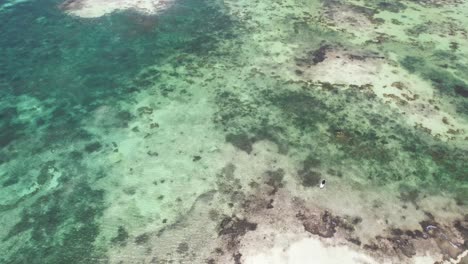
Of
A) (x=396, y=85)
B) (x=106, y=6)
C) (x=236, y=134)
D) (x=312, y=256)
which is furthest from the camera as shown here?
(x=106, y=6)

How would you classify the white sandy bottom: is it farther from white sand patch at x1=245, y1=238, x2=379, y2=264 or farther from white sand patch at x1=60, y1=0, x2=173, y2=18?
white sand patch at x1=60, y1=0, x2=173, y2=18

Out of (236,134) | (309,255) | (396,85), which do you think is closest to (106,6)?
(236,134)

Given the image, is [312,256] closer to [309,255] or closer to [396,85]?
[309,255]

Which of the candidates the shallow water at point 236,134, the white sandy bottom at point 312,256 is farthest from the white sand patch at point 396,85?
the white sandy bottom at point 312,256

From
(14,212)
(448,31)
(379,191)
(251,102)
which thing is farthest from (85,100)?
(448,31)

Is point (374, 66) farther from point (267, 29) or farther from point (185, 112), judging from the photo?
point (185, 112)

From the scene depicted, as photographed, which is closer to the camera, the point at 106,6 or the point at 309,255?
the point at 309,255

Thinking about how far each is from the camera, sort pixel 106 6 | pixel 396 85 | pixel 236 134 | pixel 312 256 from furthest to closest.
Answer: pixel 106 6
pixel 396 85
pixel 236 134
pixel 312 256

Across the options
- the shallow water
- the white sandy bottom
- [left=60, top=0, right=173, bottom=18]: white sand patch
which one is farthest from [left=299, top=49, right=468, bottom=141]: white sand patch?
[left=60, top=0, right=173, bottom=18]: white sand patch
